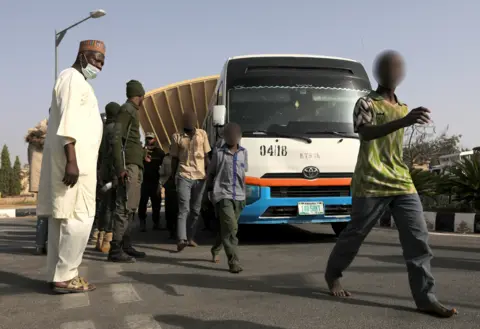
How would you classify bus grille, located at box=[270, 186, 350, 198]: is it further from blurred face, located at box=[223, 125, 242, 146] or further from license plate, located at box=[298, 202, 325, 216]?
blurred face, located at box=[223, 125, 242, 146]

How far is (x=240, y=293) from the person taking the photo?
4.30 m

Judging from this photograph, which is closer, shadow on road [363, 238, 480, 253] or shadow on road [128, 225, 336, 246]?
shadow on road [363, 238, 480, 253]

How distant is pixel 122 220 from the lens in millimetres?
5848

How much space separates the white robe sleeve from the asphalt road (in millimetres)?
1325

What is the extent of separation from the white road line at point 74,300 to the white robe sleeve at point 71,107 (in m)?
1.24

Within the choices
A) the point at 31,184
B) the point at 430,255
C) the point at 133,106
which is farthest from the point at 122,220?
the point at 430,255

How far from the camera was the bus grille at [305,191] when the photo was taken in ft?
23.1

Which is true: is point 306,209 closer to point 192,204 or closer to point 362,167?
point 192,204

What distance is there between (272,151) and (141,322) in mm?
3963

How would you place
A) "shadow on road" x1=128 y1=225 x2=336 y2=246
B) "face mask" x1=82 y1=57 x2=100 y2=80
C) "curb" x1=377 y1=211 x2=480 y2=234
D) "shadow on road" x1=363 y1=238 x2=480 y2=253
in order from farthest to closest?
"curb" x1=377 y1=211 x2=480 y2=234 → "shadow on road" x1=128 y1=225 x2=336 y2=246 → "shadow on road" x1=363 y1=238 x2=480 y2=253 → "face mask" x1=82 y1=57 x2=100 y2=80

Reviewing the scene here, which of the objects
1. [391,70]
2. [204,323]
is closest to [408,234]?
[391,70]

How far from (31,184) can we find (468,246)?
6.04 m

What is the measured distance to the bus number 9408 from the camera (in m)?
7.04

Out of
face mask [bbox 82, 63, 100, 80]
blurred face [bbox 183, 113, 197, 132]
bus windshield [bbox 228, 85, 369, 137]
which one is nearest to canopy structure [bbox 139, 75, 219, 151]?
bus windshield [bbox 228, 85, 369, 137]
